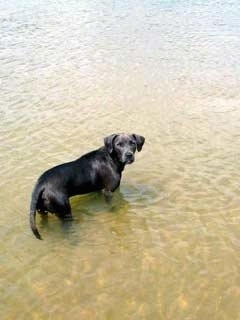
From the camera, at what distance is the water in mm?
6023

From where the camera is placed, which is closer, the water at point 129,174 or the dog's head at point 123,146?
the water at point 129,174

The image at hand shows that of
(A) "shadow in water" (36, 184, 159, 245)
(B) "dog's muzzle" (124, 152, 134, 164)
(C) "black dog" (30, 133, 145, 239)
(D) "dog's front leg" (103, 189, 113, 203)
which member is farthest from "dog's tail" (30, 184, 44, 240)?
(B) "dog's muzzle" (124, 152, 134, 164)

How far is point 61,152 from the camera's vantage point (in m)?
9.97

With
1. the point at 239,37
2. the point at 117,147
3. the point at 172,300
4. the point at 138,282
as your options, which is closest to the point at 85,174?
the point at 117,147

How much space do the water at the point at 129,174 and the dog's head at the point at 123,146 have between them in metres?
0.90

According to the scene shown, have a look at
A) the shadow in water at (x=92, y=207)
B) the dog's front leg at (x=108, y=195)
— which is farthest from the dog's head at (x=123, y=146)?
the shadow in water at (x=92, y=207)

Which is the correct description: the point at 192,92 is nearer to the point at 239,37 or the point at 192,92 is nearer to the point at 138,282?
the point at 239,37

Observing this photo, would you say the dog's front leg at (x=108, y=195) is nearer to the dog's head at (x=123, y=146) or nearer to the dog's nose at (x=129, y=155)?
the dog's head at (x=123, y=146)

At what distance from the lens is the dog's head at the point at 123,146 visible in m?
7.59

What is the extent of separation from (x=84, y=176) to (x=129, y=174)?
1.62m

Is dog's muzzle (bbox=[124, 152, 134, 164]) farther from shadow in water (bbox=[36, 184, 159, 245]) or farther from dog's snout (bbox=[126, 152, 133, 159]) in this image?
shadow in water (bbox=[36, 184, 159, 245])

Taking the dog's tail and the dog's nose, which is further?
the dog's nose

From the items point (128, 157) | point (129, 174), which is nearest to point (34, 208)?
point (128, 157)

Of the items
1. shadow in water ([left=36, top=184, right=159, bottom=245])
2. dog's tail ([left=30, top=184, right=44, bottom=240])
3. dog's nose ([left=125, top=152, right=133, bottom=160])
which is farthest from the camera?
dog's nose ([left=125, top=152, right=133, bottom=160])
